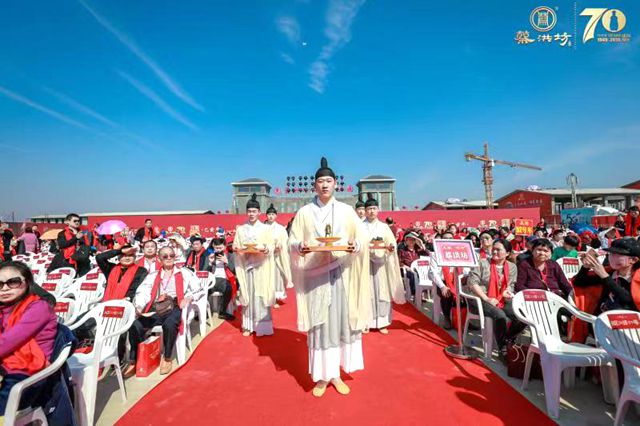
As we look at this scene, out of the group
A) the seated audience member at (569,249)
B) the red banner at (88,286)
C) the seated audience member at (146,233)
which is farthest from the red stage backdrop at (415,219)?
the red banner at (88,286)

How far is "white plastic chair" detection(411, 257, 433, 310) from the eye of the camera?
6060 millimetres

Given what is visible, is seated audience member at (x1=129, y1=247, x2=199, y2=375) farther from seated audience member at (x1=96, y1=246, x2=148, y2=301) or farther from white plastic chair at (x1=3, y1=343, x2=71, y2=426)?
white plastic chair at (x1=3, y1=343, x2=71, y2=426)

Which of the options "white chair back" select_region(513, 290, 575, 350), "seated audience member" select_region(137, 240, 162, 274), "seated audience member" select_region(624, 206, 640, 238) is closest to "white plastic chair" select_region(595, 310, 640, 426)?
"white chair back" select_region(513, 290, 575, 350)

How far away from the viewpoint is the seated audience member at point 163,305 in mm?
3602

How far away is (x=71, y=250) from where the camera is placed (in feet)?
18.9

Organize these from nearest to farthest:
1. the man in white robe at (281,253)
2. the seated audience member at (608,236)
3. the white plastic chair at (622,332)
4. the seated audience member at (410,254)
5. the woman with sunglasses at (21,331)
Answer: the woman with sunglasses at (21,331) < the white plastic chair at (622,332) < the man in white robe at (281,253) < the seated audience member at (410,254) < the seated audience member at (608,236)

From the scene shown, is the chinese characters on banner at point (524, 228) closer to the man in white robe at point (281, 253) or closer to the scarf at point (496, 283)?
the scarf at point (496, 283)

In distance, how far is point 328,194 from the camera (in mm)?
3094

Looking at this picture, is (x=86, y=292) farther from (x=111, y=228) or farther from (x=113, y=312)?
(x=111, y=228)

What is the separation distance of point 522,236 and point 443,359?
7.84 m

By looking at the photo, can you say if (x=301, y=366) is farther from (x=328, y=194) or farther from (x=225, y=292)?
(x=225, y=292)

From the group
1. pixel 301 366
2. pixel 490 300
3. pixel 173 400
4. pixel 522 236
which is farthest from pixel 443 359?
pixel 522 236

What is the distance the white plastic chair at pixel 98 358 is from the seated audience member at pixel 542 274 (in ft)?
14.2

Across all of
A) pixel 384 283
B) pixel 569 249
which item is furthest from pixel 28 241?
pixel 569 249
